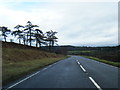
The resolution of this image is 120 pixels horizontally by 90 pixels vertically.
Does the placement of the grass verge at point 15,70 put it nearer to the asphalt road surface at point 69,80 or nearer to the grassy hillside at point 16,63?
the grassy hillside at point 16,63

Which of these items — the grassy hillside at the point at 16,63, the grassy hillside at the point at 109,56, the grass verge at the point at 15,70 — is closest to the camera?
the grass verge at the point at 15,70

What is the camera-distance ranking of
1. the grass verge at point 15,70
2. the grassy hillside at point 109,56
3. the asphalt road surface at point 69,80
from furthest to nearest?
the grassy hillside at point 109,56 → the grass verge at point 15,70 → the asphalt road surface at point 69,80

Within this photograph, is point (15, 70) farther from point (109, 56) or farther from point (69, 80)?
point (109, 56)

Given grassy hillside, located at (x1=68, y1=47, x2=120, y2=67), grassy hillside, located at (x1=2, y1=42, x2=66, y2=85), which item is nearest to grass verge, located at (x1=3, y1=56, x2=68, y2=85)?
grassy hillside, located at (x1=2, y1=42, x2=66, y2=85)

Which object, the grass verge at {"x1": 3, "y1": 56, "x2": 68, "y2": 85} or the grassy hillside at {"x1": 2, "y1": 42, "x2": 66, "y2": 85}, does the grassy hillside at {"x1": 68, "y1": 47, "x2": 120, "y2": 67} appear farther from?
the grass verge at {"x1": 3, "y1": 56, "x2": 68, "y2": 85}

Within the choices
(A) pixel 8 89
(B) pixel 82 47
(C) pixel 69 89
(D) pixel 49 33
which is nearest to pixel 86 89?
(C) pixel 69 89

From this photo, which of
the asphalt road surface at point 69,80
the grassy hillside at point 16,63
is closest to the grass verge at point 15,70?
the grassy hillside at point 16,63

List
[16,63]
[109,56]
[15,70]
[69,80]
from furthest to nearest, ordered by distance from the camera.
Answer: [109,56], [16,63], [15,70], [69,80]

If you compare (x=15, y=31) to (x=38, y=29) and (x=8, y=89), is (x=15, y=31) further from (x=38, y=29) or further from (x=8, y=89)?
(x=8, y=89)

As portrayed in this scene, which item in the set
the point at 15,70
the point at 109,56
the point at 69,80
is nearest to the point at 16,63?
the point at 15,70

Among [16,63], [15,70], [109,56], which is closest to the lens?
[15,70]

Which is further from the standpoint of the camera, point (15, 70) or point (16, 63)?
point (16, 63)

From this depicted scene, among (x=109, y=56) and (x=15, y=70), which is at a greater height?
(x=15, y=70)

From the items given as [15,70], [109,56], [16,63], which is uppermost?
[15,70]
